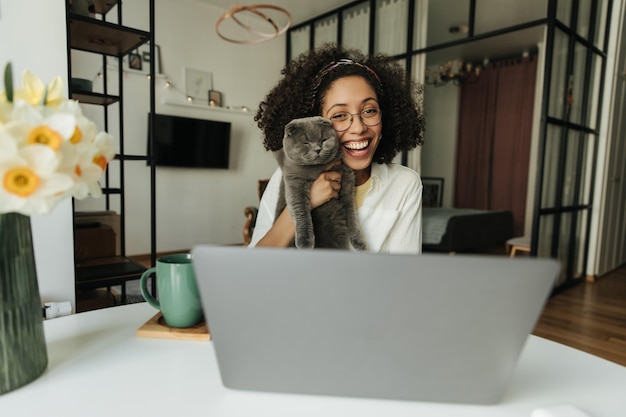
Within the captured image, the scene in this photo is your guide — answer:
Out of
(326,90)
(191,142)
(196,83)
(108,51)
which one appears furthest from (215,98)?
(326,90)

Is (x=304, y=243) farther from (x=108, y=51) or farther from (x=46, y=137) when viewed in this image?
(x=108, y=51)

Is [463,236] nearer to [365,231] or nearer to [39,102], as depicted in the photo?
[365,231]

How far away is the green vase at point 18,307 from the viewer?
42cm

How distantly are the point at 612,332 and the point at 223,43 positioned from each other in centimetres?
442

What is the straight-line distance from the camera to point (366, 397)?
0.43 m

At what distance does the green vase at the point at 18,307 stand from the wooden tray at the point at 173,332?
14 centimetres

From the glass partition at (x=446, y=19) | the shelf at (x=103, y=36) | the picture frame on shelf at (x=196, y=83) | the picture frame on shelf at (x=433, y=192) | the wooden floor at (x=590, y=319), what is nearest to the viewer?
the shelf at (x=103, y=36)

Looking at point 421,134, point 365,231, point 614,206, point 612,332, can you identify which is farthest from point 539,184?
point 365,231

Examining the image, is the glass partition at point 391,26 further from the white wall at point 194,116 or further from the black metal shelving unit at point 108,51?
the black metal shelving unit at point 108,51

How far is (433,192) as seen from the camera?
580 cm

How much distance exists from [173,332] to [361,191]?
1.63ft

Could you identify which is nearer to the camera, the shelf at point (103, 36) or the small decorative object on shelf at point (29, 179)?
the small decorative object on shelf at point (29, 179)

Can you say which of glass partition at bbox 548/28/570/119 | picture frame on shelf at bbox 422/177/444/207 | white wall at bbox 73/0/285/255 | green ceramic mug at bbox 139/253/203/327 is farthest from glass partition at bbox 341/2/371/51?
green ceramic mug at bbox 139/253/203/327

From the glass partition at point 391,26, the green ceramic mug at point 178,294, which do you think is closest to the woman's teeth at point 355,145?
the green ceramic mug at point 178,294
